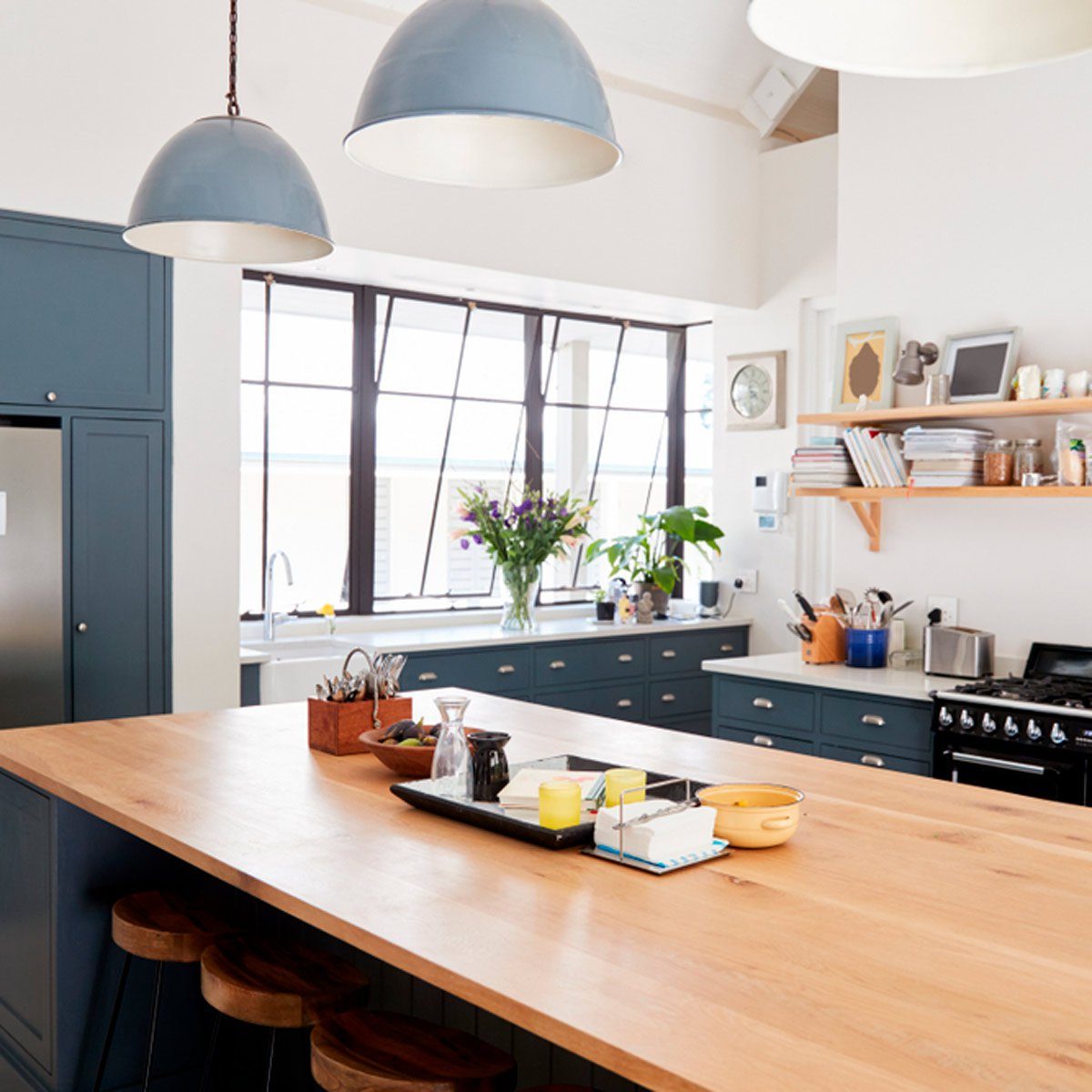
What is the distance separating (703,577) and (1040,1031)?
18.5ft

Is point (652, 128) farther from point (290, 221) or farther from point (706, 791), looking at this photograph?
point (706, 791)

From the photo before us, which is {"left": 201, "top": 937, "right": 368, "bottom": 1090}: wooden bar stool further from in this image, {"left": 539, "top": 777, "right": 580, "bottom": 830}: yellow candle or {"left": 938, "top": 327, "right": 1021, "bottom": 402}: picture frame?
{"left": 938, "top": 327, "right": 1021, "bottom": 402}: picture frame

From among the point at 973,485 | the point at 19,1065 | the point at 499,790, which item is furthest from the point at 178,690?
the point at 973,485

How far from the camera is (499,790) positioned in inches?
90.0

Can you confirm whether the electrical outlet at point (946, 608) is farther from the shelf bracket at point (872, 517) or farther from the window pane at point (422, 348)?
the window pane at point (422, 348)

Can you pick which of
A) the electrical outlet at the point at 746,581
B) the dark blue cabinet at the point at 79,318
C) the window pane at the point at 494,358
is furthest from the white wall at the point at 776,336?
the dark blue cabinet at the point at 79,318

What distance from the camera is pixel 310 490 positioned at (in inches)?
221

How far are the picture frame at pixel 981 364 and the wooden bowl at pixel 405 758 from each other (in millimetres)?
2596

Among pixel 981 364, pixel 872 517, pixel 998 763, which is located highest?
pixel 981 364

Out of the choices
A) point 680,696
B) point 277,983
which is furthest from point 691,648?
point 277,983

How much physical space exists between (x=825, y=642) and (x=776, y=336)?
2.12 meters

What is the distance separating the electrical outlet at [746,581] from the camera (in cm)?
640

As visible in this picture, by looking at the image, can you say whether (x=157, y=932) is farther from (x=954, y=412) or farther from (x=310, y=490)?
(x=310, y=490)

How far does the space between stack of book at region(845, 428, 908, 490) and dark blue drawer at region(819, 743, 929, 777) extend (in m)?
0.96
